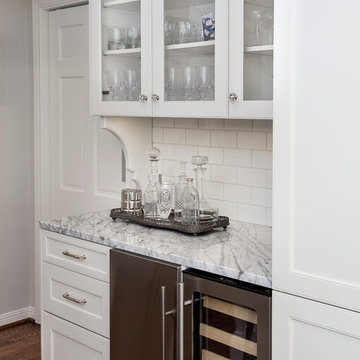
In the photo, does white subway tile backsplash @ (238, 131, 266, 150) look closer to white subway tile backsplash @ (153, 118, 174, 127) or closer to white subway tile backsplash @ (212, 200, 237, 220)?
white subway tile backsplash @ (212, 200, 237, 220)

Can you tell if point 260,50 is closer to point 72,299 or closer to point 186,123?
point 186,123

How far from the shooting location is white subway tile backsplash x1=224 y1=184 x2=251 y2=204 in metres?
2.68

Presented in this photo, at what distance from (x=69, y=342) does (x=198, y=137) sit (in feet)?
3.77

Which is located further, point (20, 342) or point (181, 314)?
point (20, 342)

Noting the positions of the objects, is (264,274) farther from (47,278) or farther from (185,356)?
(47,278)

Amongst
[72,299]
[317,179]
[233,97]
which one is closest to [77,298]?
[72,299]

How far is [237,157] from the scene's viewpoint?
8.88 ft

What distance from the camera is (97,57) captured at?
282 centimetres

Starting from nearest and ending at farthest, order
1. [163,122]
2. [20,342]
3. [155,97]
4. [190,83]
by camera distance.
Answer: [190,83] < [155,97] < [163,122] < [20,342]

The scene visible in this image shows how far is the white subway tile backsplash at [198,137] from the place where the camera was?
9.26 ft

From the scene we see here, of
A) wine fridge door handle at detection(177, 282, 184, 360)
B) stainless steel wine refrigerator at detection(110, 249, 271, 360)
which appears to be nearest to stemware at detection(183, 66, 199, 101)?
stainless steel wine refrigerator at detection(110, 249, 271, 360)

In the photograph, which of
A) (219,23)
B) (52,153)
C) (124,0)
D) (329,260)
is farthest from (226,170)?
(52,153)

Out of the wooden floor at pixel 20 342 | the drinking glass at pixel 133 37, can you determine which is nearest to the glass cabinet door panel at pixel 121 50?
the drinking glass at pixel 133 37

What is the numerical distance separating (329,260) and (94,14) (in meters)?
1.77
